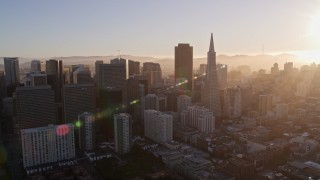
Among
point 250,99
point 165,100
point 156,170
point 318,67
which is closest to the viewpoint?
point 156,170

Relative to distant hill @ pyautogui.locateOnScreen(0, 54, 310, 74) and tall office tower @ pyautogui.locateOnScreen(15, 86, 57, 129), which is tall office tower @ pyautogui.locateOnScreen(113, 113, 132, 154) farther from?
distant hill @ pyautogui.locateOnScreen(0, 54, 310, 74)

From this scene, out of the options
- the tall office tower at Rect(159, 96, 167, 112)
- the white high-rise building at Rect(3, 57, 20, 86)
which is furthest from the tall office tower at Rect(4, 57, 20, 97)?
the tall office tower at Rect(159, 96, 167, 112)

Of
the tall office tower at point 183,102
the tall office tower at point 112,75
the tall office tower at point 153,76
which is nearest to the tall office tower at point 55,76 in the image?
the tall office tower at point 112,75

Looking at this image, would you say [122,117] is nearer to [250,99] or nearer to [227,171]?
[227,171]

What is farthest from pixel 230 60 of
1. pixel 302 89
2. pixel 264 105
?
pixel 264 105

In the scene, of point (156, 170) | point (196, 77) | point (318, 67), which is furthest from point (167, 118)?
point (318, 67)

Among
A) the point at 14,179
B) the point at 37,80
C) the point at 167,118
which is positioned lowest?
the point at 14,179
